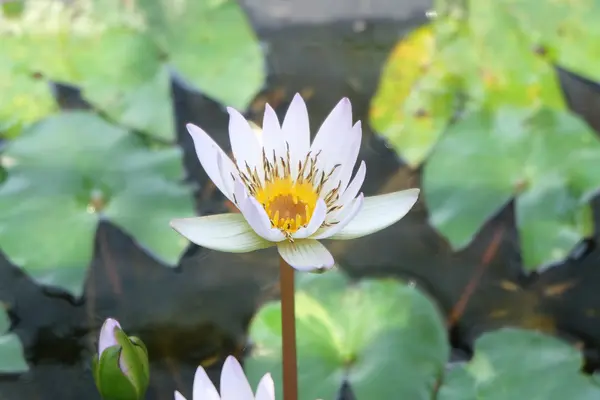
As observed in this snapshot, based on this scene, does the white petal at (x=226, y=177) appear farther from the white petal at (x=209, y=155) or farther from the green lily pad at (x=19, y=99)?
the green lily pad at (x=19, y=99)

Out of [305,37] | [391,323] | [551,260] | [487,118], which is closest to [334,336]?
[391,323]

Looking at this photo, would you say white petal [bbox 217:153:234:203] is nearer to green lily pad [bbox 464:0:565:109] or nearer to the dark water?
the dark water

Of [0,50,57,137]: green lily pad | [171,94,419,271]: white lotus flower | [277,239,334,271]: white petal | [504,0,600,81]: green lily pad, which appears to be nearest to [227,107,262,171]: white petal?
[171,94,419,271]: white lotus flower

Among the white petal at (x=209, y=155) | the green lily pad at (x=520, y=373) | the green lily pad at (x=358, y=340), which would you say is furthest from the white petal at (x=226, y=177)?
the green lily pad at (x=520, y=373)

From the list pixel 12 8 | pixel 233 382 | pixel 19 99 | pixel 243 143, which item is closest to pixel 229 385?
pixel 233 382

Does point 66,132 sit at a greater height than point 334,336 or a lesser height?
greater

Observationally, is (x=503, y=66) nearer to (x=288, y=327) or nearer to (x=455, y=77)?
(x=455, y=77)

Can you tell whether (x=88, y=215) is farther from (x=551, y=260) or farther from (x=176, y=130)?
(x=551, y=260)
